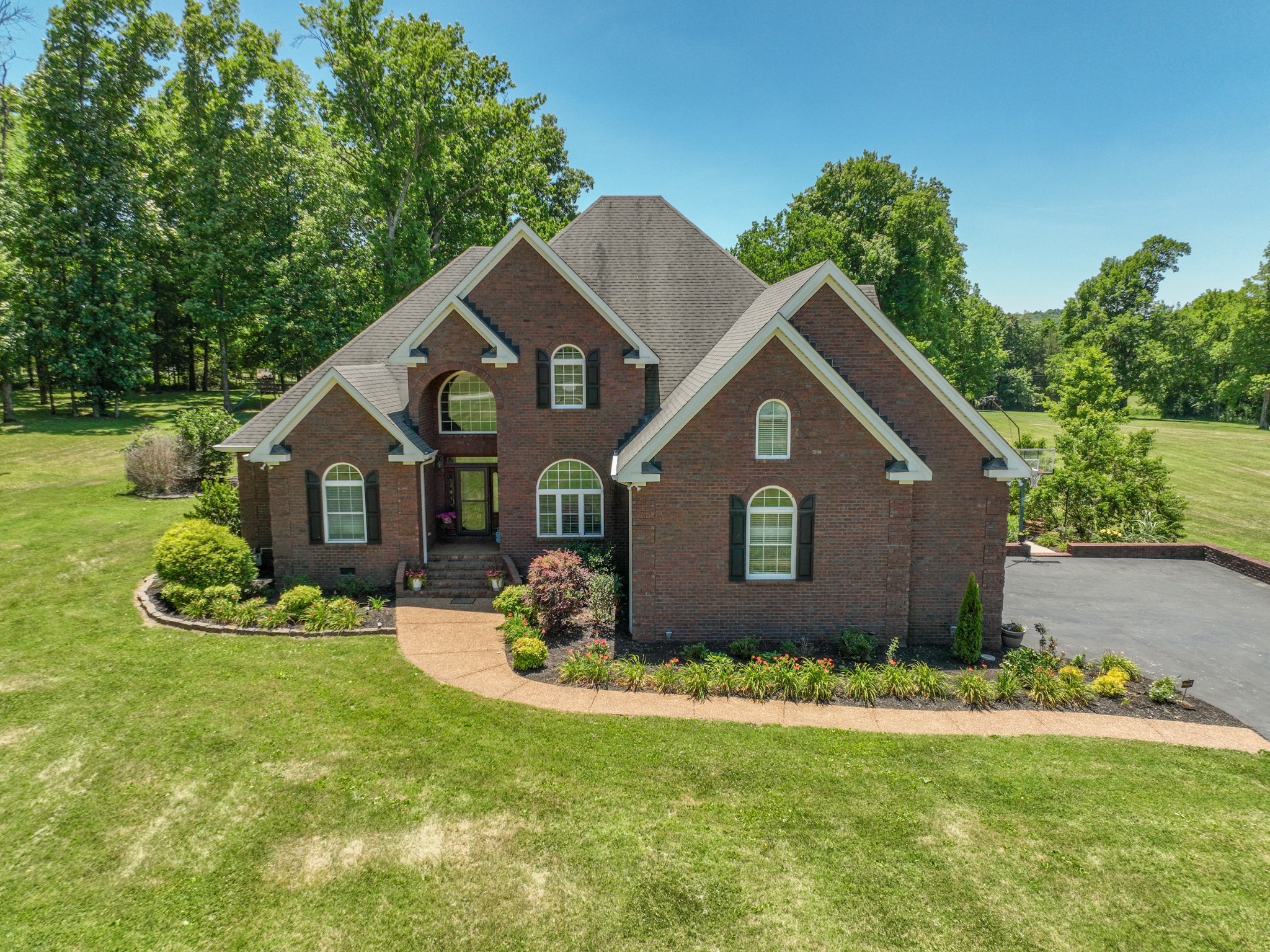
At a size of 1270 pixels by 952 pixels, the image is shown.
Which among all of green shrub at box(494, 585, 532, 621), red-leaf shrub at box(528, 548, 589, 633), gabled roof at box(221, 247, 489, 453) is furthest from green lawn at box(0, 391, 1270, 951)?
gabled roof at box(221, 247, 489, 453)

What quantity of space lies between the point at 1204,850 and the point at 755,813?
5.66m

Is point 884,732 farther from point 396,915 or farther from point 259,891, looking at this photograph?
point 259,891

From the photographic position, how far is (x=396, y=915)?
709cm

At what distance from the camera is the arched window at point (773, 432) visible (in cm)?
1376

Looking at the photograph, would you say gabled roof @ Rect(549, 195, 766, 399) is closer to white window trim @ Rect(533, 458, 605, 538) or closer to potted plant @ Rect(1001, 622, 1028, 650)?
white window trim @ Rect(533, 458, 605, 538)

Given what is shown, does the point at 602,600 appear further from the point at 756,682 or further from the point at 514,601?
the point at 756,682

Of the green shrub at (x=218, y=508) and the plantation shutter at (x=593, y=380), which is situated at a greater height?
the plantation shutter at (x=593, y=380)

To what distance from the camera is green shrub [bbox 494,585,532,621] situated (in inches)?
613

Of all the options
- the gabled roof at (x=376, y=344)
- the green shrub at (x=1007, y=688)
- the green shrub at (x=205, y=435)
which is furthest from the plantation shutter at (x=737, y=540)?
the green shrub at (x=205, y=435)

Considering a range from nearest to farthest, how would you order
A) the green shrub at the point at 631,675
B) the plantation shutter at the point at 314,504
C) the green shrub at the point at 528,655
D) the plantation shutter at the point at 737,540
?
1. the green shrub at the point at 631,675
2. the green shrub at the point at 528,655
3. the plantation shutter at the point at 737,540
4. the plantation shutter at the point at 314,504

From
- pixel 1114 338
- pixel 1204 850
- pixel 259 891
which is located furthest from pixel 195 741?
pixel 1114 338

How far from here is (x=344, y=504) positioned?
1739 centimetres

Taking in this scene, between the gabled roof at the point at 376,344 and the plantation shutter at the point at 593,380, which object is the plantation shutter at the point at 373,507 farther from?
the plantation shutter at the point at 593,380

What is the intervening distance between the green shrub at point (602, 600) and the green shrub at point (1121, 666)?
10.4m
